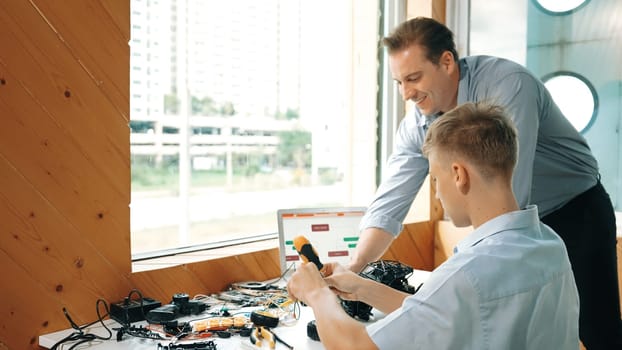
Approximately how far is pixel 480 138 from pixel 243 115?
192cm

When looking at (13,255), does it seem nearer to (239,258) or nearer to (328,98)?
(239,258)

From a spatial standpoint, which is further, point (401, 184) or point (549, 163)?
point (401, 184)

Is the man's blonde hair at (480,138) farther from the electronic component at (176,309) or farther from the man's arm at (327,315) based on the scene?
the electronic component at (176,309)

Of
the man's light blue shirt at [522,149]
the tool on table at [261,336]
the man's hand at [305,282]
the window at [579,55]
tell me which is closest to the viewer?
the man's hand at [305,282]

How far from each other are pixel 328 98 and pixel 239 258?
143 cm

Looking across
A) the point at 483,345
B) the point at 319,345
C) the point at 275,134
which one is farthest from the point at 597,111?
the point at 483,345

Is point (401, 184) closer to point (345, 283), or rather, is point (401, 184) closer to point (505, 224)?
point (345, 283)

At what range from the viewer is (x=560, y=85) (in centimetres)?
327

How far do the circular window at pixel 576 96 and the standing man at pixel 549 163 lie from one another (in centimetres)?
126

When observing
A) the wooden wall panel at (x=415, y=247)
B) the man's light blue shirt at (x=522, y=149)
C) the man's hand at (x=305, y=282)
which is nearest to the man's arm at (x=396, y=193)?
the man's light blue shirt at (x=522, y=149)

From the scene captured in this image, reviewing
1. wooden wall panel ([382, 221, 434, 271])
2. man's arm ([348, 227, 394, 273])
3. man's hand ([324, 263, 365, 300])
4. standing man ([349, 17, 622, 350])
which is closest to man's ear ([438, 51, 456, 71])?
Result: standing man ([349, 17, 622, 350])

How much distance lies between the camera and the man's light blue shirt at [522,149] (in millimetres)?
1725

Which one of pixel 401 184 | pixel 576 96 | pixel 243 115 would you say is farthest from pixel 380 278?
pixel 576 96

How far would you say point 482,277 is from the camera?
1.03 metres
